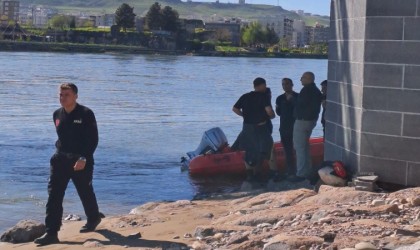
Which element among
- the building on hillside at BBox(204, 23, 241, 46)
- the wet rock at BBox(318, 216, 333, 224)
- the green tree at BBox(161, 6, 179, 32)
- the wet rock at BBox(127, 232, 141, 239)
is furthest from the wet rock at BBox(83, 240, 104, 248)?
the building on hillside at BBox(204, 23, 241, 46)

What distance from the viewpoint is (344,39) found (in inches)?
436

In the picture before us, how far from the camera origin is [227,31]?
15875cm

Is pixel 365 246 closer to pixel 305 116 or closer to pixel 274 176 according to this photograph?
pixel 305 116

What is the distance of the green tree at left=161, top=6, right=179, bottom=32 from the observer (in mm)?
136375

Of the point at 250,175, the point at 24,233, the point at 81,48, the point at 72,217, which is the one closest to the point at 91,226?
the point at 24,233

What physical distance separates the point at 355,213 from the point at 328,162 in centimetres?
255

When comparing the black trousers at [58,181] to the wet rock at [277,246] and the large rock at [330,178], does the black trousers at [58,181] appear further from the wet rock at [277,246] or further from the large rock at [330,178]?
the large rock at [330,178]

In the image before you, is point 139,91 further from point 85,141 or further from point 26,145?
point 85,141

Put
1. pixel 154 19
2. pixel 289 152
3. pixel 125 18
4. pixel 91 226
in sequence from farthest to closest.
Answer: pixel 125 18 → pixel 154 19 → pixel 289 152 → pixel 91 226

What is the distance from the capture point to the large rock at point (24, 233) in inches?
381

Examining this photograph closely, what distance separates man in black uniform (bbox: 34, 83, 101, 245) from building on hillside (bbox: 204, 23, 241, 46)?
465 ft

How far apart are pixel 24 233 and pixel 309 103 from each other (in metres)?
4.60

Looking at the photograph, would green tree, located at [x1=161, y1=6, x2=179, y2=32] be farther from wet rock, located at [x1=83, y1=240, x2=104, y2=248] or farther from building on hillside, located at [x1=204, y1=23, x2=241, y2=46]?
wet rock, located at [x1=83, y1=240, x2=104, y2=248]

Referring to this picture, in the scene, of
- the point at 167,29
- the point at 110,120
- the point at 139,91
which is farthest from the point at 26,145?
the point at 167,29
